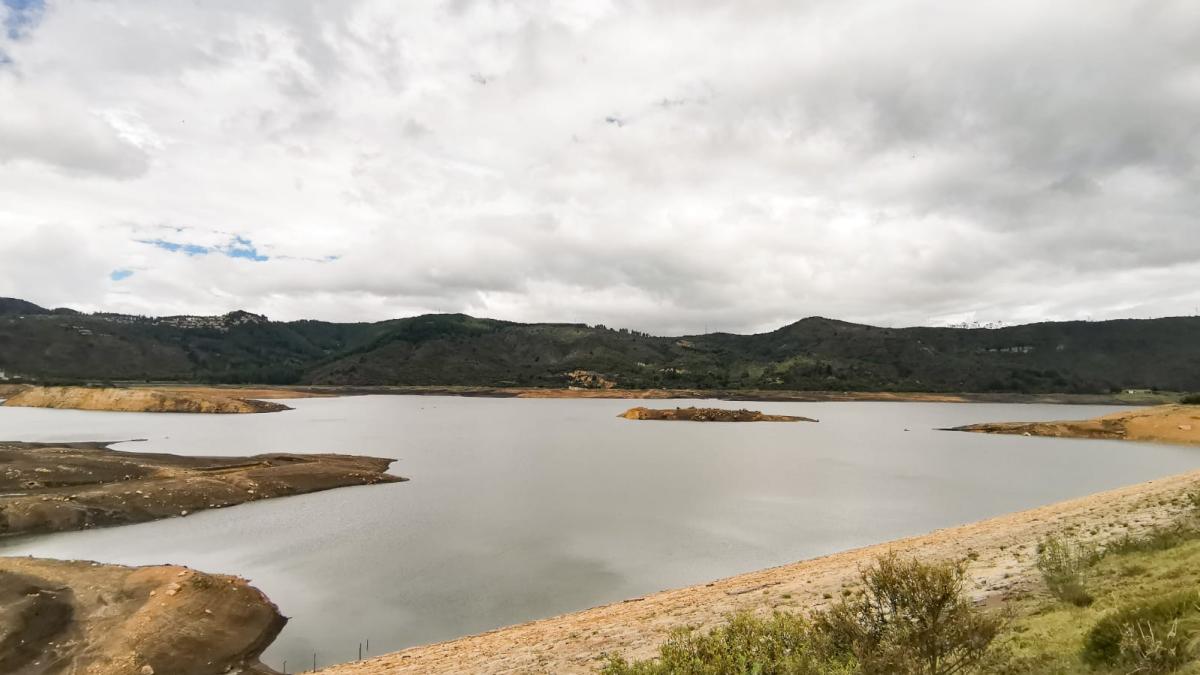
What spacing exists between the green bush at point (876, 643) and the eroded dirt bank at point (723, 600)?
4547 millimetres

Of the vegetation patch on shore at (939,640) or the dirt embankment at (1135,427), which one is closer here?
the vegetation patch on shore at (939,640)

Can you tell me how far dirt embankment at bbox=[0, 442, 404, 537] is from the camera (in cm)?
2934

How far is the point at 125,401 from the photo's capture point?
102 m

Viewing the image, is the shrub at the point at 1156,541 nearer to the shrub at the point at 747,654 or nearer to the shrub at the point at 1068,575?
the shrub at the point at 1068,575

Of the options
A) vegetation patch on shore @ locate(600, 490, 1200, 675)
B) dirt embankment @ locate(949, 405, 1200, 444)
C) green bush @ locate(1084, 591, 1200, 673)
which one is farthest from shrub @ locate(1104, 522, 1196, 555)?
dirt embankment @ locate(949, 405, 1200, 444)

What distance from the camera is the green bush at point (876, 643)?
714 centimetres

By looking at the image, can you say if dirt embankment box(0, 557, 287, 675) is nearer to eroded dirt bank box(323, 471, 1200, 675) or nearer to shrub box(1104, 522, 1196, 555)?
eroded dirt bank box(323, 471, 1200, 675)

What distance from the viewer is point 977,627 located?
728 centimetres

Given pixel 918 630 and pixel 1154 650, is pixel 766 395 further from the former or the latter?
pixel 1154 650

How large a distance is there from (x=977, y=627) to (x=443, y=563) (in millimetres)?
20046

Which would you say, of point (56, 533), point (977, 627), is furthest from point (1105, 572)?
point (56, 533)

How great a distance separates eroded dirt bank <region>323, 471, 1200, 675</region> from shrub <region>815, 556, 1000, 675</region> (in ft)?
17.9

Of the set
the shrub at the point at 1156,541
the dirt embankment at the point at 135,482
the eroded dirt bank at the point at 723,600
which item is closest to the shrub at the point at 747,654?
the eroded dirt bank at the point at 723,600

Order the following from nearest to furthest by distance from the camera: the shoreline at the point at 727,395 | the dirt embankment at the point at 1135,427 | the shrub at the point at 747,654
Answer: the shrub at the point at 747,654, the dirt embankment at the point at 1135,427, the shoreline at the point at 727,395
